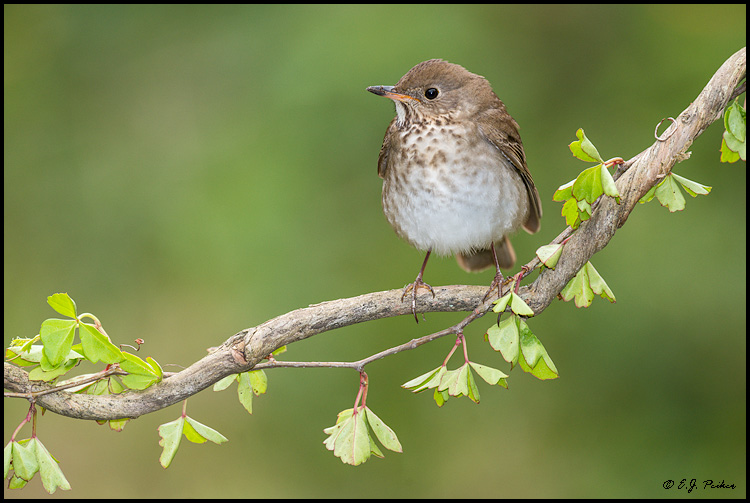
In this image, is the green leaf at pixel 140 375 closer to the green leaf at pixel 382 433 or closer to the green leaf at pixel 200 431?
the green leaf at pixel 200 431

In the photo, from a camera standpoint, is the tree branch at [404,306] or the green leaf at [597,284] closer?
the tree branch at [404,306]

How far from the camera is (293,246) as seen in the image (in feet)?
13.4

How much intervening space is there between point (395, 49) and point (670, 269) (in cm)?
177

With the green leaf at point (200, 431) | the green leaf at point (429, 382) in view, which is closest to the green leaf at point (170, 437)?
the green leaf at point (200, 431)

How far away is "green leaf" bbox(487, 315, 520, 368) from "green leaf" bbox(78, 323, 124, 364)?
0.84m

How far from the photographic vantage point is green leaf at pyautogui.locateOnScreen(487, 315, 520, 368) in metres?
1.74

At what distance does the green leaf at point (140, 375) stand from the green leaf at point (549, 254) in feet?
3.02

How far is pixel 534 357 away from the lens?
1.76 metres

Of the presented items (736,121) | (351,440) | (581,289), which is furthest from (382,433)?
(736,121)

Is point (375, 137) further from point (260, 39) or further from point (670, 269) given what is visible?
point (670, 269)

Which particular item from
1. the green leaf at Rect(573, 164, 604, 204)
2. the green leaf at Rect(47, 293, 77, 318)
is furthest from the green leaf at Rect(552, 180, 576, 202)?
the green leaf at Rect(47, 293, 77, 318)

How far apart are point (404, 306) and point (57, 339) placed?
0.90m

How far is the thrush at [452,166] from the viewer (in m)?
2.60

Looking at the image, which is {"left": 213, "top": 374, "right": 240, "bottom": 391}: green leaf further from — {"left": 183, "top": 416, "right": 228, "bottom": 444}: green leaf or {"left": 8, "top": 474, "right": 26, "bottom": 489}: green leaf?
{"left": 8, "top": 474, "right": 26, "bottom": 489}: green leaf
